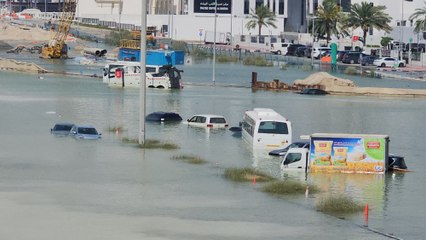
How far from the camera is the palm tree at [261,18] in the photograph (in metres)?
164

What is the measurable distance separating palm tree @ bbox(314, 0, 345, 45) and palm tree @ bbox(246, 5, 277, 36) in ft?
49.1

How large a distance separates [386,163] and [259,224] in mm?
12842

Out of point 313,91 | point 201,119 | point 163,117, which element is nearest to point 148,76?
point 313,91

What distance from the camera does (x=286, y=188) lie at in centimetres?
4200

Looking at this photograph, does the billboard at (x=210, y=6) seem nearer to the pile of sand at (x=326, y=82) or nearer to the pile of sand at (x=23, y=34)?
the pile of sand at (x=23, y=34)

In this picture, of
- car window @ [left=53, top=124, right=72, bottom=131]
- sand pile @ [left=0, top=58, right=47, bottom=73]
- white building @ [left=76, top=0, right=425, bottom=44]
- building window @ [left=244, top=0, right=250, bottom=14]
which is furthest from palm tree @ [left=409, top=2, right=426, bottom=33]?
car window @ [left=53, top=124, right=72, bottom=131]

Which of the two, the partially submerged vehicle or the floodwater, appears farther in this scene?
the partially submerged vehicle

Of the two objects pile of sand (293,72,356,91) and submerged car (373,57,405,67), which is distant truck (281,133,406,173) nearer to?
pile of sand (293,72,356,91)

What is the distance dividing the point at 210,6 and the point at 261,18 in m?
6.85

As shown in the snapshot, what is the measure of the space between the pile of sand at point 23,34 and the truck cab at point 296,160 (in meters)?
118

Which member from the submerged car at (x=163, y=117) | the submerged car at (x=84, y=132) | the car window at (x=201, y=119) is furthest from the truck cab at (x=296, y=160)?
the submerged car at (x=163, y=117)

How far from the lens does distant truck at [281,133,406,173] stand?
1805 inches

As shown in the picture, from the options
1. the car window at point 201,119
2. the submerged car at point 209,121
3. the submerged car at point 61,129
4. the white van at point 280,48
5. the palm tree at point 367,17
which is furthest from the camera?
the white van at point 280,48

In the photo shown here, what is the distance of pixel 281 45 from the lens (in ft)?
491
